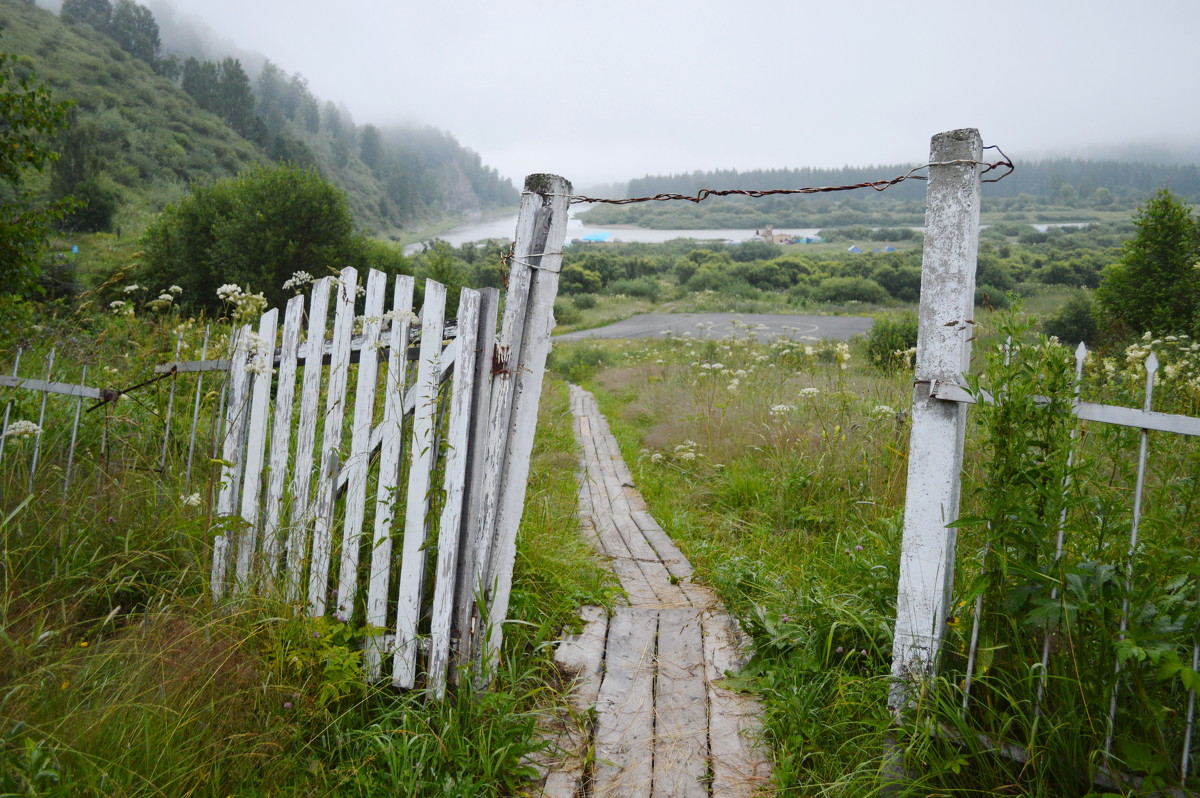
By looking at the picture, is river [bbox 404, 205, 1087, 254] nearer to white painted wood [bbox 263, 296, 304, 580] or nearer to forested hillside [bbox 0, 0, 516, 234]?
forested hillside [bbox 0, 0, 516, 234]

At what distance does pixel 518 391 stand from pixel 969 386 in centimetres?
158

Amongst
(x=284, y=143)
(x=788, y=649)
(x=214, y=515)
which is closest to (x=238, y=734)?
(x=214, y=515)

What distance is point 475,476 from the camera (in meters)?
2.46

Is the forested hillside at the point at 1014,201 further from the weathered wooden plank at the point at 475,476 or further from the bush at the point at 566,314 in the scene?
the weathered wooden plank at the point at 475,476

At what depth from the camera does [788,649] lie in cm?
289

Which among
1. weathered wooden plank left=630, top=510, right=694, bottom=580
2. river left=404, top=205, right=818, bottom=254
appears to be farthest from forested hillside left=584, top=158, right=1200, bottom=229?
weathered wooden plank left=630, top=510, right=694, bottom=580

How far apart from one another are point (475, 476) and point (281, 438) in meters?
0.92

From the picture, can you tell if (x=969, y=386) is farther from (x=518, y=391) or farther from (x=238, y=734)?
(x=238, y=734)

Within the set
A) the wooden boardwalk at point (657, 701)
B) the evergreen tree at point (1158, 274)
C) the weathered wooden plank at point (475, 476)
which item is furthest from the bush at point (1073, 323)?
the weathered wooden plank at point (475, 476)

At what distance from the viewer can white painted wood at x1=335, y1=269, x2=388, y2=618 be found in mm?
2504

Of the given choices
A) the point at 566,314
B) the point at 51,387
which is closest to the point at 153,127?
the point at 566,314

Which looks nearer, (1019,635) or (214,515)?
(1019,635)

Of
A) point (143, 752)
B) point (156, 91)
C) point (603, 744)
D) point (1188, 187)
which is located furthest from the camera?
point (1188, 187)

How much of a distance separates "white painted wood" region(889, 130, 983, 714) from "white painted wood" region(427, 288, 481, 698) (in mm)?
1537
